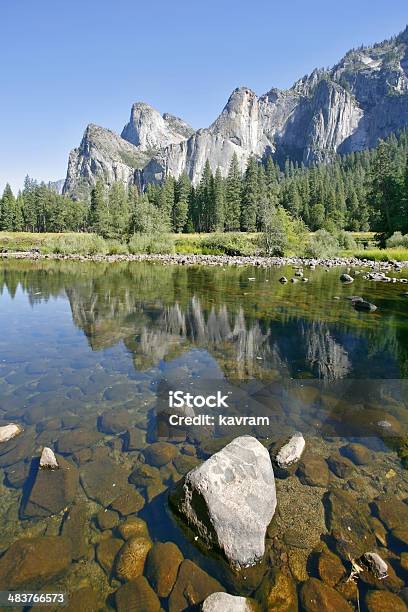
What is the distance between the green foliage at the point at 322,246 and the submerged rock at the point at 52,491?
5316 centimetres

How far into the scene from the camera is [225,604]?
3.40 m

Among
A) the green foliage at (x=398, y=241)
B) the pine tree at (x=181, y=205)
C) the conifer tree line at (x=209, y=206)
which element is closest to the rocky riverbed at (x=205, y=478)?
the green foliage at (x=398, y=241)

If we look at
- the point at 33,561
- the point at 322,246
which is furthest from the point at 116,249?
the point at 33,561

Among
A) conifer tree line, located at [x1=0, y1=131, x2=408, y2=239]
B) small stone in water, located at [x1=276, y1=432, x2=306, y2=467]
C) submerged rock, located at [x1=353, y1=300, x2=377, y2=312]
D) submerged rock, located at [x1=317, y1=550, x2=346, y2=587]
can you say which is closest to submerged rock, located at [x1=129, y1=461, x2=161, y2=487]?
small stone in water, located at [x1=276, y1=432, x2=306, y2=467]

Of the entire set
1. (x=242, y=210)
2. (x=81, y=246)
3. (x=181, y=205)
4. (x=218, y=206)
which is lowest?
(x=81, y=246)

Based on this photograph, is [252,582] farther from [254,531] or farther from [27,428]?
[27,428]

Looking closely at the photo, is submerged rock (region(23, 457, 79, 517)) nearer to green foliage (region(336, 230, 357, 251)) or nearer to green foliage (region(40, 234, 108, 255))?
green foliage (region(40, 234, 108, 255))

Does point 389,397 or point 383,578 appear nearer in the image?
point 383,578

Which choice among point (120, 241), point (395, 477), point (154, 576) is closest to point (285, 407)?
point (395, 477)

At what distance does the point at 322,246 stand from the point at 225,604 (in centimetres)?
5577

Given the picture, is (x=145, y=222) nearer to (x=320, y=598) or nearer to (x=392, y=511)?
(x=392, y=511)

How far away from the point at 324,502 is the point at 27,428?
5.52m

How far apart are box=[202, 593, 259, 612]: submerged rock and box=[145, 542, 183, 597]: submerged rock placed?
1.85 feet

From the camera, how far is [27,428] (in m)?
7.01
